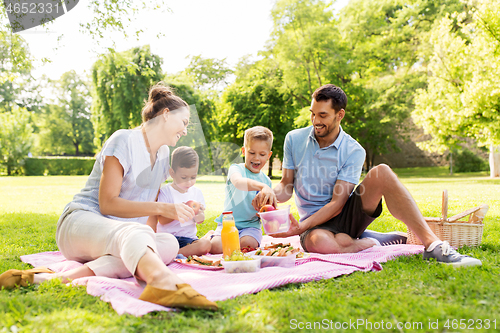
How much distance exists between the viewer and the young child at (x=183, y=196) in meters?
3.00

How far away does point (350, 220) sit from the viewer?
3.24 metres

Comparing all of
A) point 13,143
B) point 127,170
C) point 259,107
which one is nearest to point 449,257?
point 127,170

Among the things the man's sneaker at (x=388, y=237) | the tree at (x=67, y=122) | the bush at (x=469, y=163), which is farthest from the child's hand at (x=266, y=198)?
the tree at (x=67, y=122)

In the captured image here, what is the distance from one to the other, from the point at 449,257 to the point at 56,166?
30.8 m

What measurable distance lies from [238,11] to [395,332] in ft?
23.0

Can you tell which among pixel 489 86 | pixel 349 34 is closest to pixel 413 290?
pixel 489 86

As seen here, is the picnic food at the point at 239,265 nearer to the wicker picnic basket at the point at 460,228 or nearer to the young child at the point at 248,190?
the young child at the point at 248,190

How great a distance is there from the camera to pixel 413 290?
2.07m

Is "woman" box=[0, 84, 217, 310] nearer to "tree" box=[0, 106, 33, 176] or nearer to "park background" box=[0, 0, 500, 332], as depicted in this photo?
→ "park background" box=[0, 0, 500, 332]

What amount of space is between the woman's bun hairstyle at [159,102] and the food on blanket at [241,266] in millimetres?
1145

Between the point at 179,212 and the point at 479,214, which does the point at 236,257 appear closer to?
the point at 179,212

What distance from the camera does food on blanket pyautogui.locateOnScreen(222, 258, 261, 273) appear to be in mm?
2510

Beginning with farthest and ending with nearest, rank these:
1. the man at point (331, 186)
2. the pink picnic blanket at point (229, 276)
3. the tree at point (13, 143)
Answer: the tree at point (13, 143) < the man at point (331, 186) < the pink picnic blanket at point (229, 276)

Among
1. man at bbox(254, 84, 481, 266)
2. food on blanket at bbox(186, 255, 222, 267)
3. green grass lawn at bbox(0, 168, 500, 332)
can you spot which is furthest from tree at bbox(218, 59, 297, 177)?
green grass lawn at bbox(0, 168, 500, 332)
